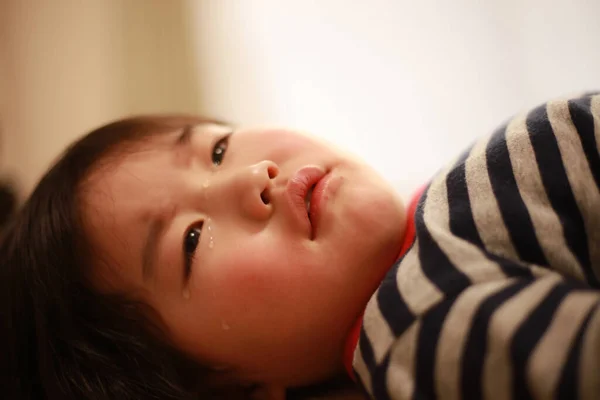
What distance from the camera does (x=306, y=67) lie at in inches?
41.1

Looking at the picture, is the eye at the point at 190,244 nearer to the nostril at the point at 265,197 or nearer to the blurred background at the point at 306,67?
the nostril at the point at 265,197

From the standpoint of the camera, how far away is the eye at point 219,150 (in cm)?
64

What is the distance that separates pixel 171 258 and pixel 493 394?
0.36 metres

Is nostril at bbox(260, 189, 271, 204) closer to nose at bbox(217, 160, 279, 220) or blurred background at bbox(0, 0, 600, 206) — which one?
nose at bbox(217, 160, 279, 220)

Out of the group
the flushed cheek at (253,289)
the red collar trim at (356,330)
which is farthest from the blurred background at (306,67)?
the flushed cheek at (253,289)

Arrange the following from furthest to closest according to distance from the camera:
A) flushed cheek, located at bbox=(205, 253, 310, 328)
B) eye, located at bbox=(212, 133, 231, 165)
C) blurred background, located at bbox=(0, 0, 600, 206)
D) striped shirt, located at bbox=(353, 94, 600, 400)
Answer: blurred background, located at bbox=(0, 0, 600, 206) < eye, located at bbox=(212, 133, 231, 165) < flushed cheek, located at bbox=(205, 253, 310, 328) < striped shirt, located at bbox=(353, 94, 600, 400)

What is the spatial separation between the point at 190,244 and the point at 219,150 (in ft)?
0.47

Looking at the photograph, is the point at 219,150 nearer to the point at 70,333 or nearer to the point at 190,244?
the point at 190,244

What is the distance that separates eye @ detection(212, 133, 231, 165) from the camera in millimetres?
644

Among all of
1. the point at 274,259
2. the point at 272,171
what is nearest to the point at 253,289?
the point at 274,259

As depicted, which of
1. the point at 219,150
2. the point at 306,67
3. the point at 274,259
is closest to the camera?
the point at 274,259

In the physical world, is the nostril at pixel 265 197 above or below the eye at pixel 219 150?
below

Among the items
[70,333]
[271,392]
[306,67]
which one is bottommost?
[271,392]

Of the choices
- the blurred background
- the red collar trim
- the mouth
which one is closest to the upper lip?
the mouth
